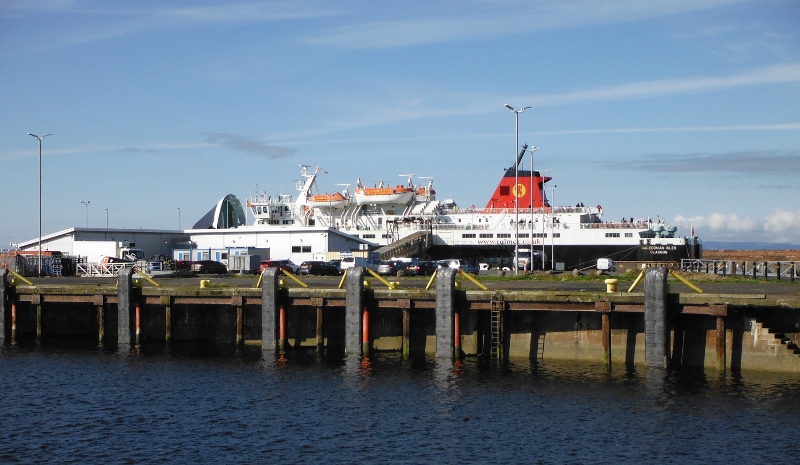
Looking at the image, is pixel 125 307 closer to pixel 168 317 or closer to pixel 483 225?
pixel 168 317

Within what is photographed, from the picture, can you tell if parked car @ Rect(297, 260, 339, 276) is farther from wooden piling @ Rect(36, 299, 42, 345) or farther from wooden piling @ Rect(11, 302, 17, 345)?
wooden piling @ Rect(11, 302, 17, 345)

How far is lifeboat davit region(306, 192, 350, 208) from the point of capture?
331ft

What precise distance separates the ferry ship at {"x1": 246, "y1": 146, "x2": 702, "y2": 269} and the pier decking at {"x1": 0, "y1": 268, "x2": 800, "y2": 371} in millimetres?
40406

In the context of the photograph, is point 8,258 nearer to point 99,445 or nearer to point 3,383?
point 3,383

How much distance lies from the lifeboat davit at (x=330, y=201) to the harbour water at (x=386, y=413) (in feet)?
215

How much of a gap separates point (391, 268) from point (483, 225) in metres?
32.8

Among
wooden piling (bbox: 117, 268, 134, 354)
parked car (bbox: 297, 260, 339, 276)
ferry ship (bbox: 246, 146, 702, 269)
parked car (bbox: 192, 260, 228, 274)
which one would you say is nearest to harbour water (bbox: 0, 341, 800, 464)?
wooden piling (bbox: 117, 268, 134, 354)

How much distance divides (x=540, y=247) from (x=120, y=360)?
60.1 meters

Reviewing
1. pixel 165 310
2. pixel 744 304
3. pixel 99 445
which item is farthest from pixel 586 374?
pixel 165 310

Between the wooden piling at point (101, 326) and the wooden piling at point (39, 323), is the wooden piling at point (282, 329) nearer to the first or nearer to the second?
the wooden piling at point (101, 326)

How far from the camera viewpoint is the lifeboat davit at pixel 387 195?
99.0m

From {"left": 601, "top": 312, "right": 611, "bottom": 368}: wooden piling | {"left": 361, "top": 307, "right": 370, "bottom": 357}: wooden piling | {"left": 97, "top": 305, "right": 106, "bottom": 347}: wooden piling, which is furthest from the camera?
{"left": 97, "top": 305, "right": 106, "bottom": 347}: wooden piling

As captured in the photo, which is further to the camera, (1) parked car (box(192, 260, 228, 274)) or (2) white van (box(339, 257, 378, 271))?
(1) parked car (box(192, 260, 228, 274))

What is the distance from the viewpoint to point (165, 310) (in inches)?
1634
